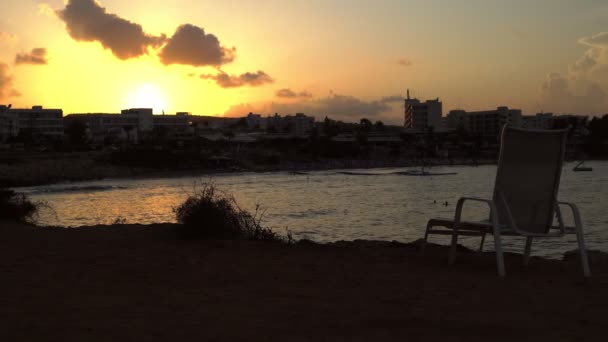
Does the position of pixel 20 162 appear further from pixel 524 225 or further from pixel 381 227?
pixel 524 225

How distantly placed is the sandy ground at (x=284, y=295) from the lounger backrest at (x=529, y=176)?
49 centimetres

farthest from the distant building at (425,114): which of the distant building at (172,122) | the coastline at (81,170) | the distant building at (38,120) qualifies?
the distant building at (38,120)

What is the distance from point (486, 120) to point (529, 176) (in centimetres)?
15923

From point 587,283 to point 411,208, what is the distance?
22.0 metres

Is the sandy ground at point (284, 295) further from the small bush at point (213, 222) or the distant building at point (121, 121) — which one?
the distant building at point (121, 121)

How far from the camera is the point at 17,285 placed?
4.65 metres

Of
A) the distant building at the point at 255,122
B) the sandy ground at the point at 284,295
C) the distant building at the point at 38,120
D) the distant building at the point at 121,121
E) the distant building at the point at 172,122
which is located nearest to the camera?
the sandy ground at the point at 284,295

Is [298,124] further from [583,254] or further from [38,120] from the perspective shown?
[583,254]

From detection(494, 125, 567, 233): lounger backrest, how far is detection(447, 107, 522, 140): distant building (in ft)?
479

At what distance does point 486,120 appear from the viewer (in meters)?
158

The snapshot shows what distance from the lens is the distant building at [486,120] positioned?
152125 millimetres

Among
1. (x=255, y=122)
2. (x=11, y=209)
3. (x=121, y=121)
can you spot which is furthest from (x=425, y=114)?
(x=11, y=209)

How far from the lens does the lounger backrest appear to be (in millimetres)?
5172

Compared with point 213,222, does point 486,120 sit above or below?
above
